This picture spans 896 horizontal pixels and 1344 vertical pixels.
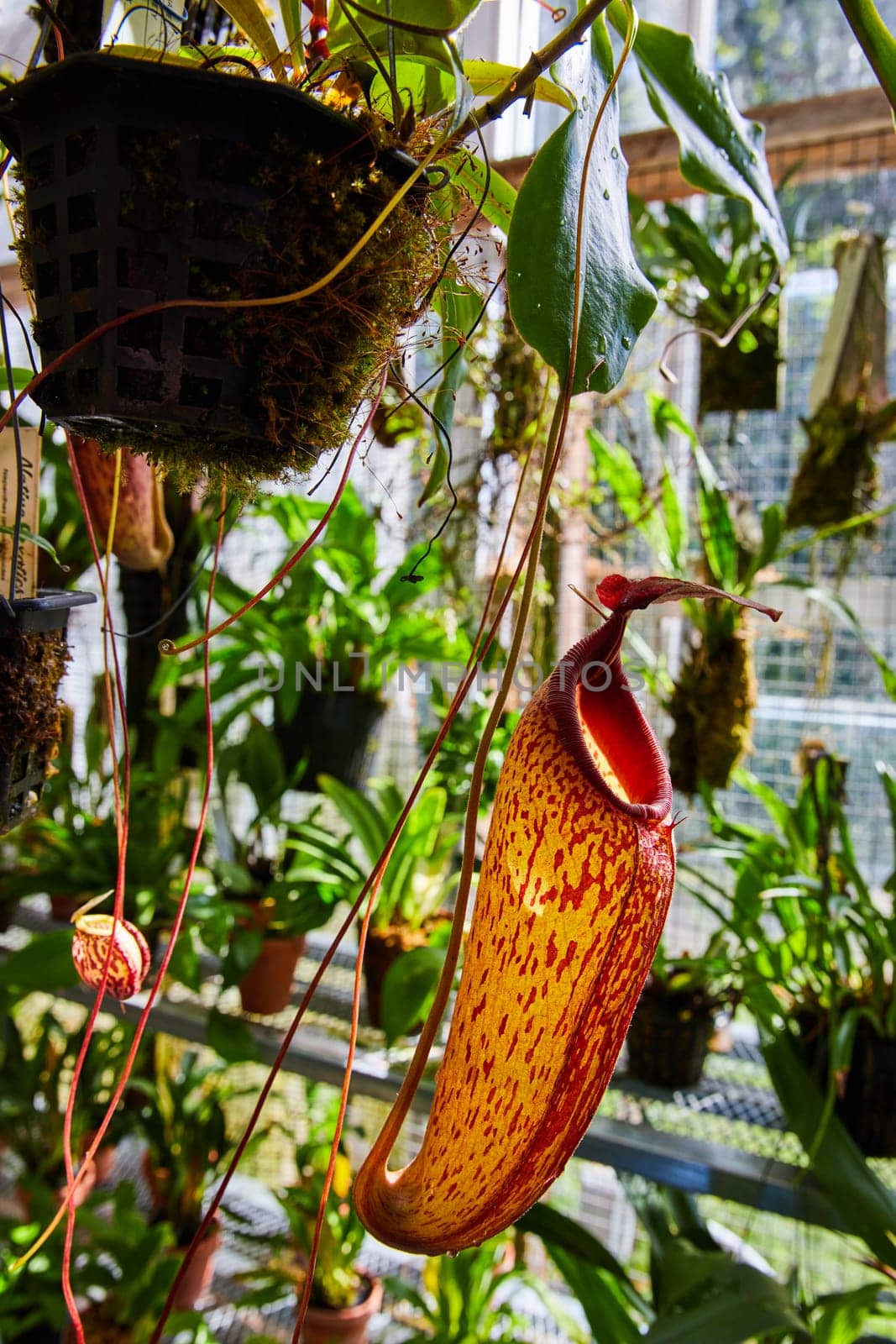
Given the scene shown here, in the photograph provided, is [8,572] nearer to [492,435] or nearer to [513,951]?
[513,951]

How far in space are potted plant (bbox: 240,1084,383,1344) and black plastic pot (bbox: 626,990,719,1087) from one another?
1.79 ft

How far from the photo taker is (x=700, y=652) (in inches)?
54.1

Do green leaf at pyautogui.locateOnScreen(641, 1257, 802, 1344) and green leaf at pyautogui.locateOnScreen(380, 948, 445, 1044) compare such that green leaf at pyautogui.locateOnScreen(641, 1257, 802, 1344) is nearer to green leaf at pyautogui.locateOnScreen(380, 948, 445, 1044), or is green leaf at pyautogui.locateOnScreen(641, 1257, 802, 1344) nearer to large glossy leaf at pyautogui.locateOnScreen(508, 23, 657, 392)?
green leaf at pyautogui.locateOnScreen(380, 948, 445, 1044)

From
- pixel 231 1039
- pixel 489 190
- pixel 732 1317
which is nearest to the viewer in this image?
pixel 489 190

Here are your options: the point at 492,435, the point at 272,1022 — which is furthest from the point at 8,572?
the point at 272,1022

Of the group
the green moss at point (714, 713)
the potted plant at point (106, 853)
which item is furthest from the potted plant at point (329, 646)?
the green moss at point (714, 713)

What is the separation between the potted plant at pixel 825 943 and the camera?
1.10m

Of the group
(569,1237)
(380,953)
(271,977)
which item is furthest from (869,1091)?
(271,977)

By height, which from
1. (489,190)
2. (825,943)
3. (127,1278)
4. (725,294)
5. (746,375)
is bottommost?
(127,1278)

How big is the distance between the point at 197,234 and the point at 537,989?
0.35 m

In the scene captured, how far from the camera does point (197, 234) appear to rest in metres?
0.41

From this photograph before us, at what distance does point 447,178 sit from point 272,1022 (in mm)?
1255

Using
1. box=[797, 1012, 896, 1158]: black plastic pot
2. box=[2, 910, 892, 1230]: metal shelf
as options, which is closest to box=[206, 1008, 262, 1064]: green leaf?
box=[2, 910, 892, 1230]: metal shelf

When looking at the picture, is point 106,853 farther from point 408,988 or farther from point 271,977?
point 408,988
